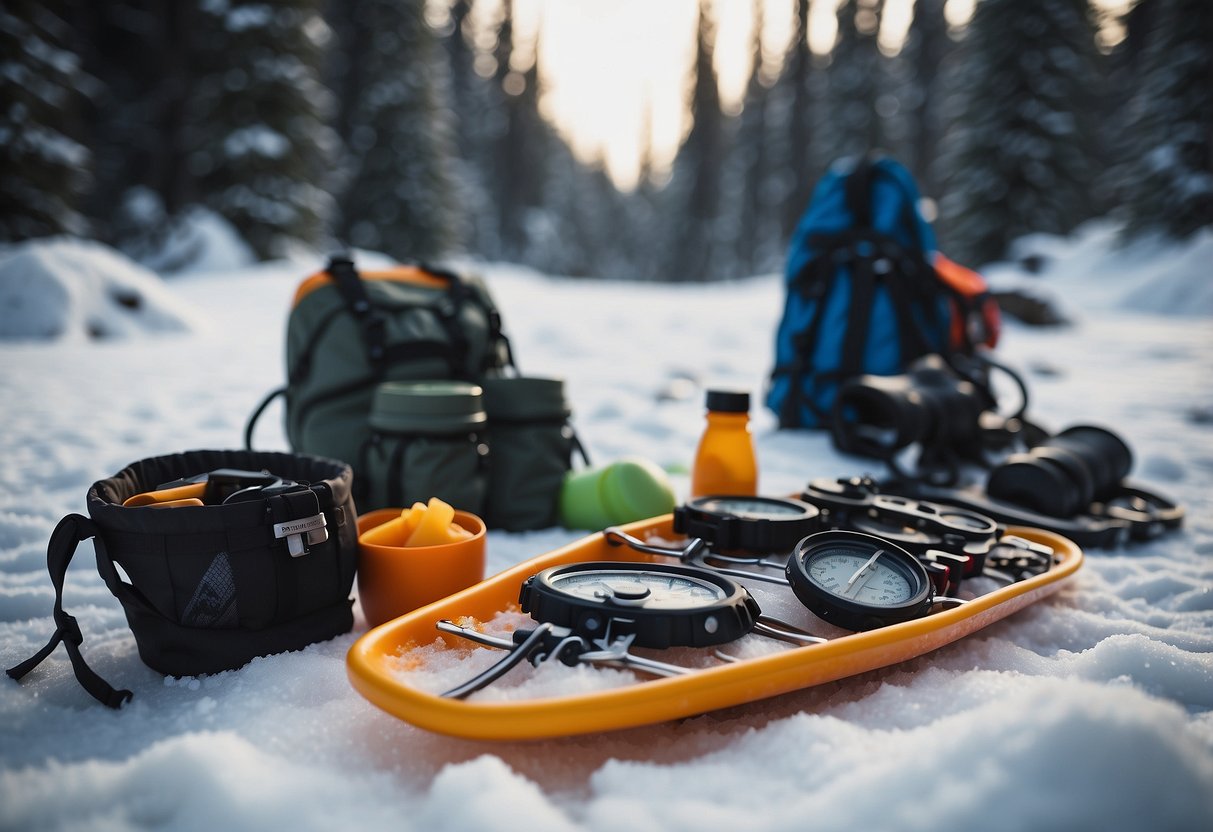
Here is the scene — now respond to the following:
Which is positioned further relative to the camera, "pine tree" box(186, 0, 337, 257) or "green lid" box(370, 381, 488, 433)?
"pine tree" box(186, 0, 337, 257)

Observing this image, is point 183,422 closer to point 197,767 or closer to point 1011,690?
point 197,767

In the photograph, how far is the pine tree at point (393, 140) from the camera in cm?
1438

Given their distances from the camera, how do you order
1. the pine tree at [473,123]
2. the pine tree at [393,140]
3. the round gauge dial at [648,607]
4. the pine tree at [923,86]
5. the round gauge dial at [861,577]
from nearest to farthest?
the round gauge dial at [648,607] < the round gauge dial at [861,577] < the pine tree at [393,140] < the pine tree at [923,86] < the pine tree at [473,123]

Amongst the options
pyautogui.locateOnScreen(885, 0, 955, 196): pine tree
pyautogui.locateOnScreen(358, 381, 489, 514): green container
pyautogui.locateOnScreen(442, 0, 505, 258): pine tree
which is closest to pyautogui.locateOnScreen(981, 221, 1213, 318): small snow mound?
pyautogui.locateOnScreen(885, 0, 955, 196): pine tree

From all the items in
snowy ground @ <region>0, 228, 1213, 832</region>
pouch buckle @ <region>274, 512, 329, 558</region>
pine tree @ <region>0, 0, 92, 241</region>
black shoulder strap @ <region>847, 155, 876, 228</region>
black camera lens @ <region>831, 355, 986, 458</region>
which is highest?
pine tree @ <region>0, 0, 92, 241</region>

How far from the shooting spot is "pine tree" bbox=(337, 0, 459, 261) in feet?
47.2

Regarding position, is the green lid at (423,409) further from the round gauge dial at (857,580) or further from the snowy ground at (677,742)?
the round gauge dial at (857,580)

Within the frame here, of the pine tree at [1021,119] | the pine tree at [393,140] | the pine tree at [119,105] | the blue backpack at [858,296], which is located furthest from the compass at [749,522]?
the pine tree at [393,140]

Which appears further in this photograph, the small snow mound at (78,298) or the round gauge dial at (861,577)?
the small snow mound at (78,298)

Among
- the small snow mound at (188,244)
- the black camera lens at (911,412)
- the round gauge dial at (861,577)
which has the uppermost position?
the small snow mound at (188,244)

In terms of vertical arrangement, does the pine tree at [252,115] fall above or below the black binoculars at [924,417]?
above

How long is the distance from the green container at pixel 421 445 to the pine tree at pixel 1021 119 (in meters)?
13.2

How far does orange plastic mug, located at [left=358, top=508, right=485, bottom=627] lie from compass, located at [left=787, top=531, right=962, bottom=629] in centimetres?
64

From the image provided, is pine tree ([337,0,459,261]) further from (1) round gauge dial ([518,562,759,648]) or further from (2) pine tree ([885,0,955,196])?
(1) round gauge dial ([518,562,759,648])
